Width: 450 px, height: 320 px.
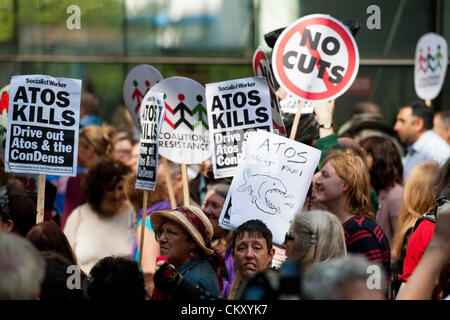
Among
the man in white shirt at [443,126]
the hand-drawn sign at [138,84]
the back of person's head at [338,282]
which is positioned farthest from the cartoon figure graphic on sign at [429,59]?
the back of person's head at [338,282]

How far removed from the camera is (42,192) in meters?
5.67

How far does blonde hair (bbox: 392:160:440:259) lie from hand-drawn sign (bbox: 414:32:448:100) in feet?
13.0

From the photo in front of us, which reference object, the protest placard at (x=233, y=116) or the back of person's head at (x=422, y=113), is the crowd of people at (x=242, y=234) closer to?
the back of person's head at (x=422, y=113)

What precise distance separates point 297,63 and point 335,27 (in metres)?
0.38

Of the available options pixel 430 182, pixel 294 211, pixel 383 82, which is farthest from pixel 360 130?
pixel 294 211

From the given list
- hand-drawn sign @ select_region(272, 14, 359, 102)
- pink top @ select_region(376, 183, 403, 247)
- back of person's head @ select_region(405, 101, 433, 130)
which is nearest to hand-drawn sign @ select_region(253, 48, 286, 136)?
hand-drawn sign @ select_region(272, 14, 359, 102)

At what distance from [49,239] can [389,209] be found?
3.45 m

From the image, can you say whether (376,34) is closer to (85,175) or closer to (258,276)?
(85,175)

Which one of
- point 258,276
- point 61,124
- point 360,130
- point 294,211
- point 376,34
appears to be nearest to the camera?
point 258,276

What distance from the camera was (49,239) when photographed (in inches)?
192

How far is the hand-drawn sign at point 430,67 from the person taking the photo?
1004 centimetres

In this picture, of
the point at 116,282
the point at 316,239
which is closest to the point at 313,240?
the point at 316,239

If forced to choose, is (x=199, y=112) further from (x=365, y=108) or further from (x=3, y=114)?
(x=365, y=108)

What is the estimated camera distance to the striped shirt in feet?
17.4
